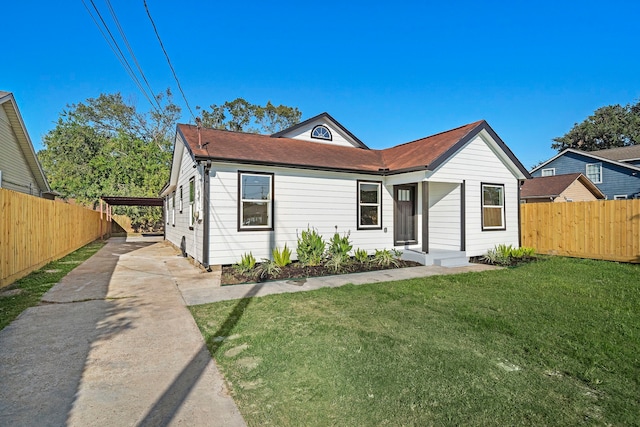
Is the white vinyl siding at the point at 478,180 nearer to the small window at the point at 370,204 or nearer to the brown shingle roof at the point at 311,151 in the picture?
the brown shingle roof at the point at 311,151

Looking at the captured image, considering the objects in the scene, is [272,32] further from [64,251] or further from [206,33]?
[64,251]

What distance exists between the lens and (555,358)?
3309 millimetres

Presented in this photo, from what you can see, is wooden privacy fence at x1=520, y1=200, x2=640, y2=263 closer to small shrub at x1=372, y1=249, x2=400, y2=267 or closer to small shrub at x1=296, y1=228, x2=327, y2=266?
small shrub at x1=372, y1=249, x2=400, y2=267

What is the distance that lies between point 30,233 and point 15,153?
893cm

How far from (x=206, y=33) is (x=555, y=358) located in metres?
12.2

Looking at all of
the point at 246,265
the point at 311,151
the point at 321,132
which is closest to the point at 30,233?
the point at 246,265

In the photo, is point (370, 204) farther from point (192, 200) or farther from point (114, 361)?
point (114, 361)

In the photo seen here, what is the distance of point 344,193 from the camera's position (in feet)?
33.1

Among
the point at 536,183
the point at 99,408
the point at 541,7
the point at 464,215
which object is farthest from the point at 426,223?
the point at 536,183

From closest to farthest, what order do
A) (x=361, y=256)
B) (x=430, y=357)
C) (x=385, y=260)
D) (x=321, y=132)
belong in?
(x=430, y=357), (x=385, y=260), (x=361, y=256), (x=321, y=132)

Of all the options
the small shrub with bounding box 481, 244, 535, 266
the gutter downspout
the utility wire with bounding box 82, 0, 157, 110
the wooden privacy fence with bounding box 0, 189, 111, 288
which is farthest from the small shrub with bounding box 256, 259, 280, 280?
the small shrub with bounding box 481, 244, 535, 266

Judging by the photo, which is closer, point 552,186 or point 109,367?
point 109,367

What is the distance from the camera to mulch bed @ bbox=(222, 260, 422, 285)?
24.2ft

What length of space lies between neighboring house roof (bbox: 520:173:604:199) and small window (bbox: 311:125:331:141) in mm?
13679
